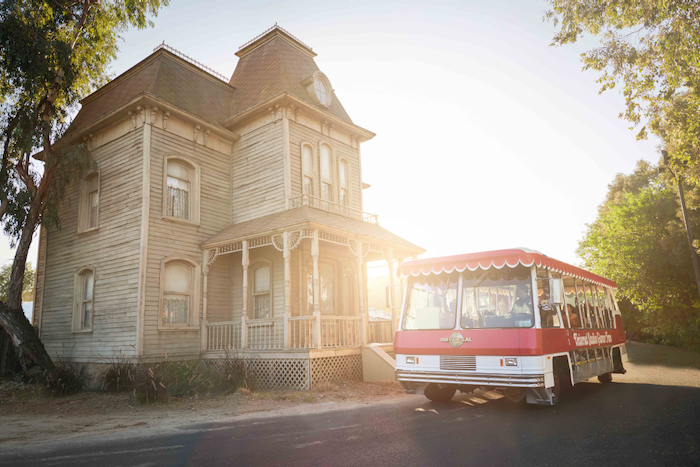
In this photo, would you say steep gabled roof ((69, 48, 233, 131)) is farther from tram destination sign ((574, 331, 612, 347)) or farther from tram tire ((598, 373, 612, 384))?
tram tire ((598, 373, 612, 384))

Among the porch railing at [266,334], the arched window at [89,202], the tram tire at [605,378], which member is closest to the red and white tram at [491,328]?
the tram tire at [605,378]

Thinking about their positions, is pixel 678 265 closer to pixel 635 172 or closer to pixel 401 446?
pixel 635 172

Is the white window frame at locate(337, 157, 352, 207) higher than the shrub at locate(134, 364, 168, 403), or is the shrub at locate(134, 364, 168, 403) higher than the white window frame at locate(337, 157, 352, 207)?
the white window frame at locate(337, 157, 352, 207)

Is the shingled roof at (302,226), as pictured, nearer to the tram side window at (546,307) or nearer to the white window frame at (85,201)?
the white window frame at (85,201)

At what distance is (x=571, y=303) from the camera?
973 centimetres

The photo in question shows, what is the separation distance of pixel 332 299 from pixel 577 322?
8.84 m

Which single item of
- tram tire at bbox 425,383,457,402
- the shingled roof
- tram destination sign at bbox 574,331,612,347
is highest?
the shingled roof

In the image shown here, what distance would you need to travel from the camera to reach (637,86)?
1441cm

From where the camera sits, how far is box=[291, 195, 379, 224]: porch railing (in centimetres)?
1553

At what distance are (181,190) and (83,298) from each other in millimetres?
4988

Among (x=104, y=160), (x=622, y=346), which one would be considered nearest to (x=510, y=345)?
(x=622, y=346)

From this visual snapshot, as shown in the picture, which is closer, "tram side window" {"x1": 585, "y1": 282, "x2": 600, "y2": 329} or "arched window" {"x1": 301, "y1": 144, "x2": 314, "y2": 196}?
"tram side window" {"x1": 585, "y1": 282, "x2": 600, "y2": 329}

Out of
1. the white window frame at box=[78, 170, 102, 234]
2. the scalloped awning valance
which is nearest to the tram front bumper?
the scalloped awning valance

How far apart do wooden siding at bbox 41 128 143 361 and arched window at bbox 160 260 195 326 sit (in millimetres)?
907
